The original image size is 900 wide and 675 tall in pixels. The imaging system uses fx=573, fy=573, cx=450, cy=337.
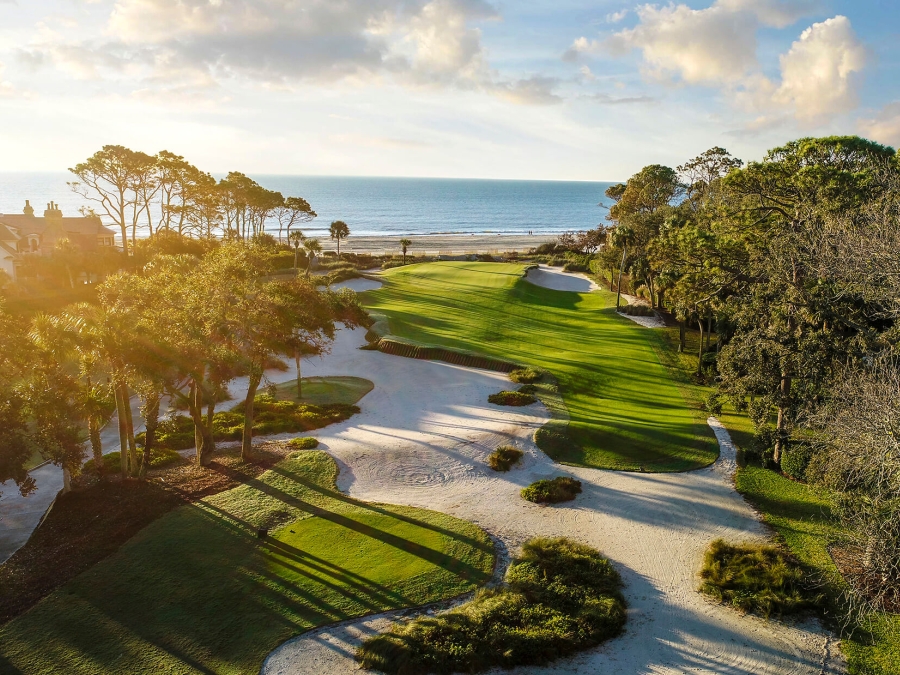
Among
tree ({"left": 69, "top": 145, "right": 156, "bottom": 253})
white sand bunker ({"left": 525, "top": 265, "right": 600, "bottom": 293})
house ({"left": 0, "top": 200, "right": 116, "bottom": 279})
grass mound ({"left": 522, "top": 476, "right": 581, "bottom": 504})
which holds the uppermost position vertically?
tree ({"left": 69, "top": 145, "right": 156, "bottom": 253})

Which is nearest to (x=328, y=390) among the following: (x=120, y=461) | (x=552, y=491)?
(x=120, y=461)

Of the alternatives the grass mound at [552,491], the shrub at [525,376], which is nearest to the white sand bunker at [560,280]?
the shrub at [525,376]

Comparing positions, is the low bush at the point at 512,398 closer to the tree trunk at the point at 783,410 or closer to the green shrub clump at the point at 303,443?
the green shrub clump at the point at 303,443

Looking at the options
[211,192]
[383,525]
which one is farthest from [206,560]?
[211,192]

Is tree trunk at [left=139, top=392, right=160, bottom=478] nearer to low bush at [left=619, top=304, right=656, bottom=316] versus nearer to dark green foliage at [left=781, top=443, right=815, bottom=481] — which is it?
dark green foliage at [left=781, top=443, right=815, bottom=481]

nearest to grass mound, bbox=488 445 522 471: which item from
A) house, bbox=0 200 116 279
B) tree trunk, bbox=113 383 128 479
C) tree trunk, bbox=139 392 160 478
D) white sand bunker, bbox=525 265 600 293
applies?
tree trunk, bbox=139 392 160 478

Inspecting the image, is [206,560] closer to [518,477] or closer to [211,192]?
[518,477]

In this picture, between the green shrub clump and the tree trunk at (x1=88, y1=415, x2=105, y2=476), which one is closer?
the tree trunk at (x1=88, y1=415, x2=105, y2=476)
